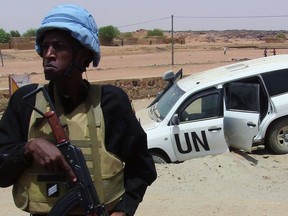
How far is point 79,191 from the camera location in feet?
6.10

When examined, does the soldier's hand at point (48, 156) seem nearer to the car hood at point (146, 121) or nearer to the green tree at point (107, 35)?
the car hood at point (146, 121)

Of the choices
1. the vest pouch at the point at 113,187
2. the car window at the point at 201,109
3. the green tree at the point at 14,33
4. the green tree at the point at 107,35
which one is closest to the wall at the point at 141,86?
the car window at the point at 201,109

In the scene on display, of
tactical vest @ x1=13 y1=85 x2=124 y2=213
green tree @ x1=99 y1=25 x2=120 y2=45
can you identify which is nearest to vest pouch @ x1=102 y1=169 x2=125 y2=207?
tactical vest @ x1=13 y1=85 x2=124 y2=213

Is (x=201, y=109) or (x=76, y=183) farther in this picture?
(x=201, y=109)

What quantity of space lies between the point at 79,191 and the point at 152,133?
5.36m

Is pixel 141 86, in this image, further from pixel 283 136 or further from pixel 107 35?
pixel 107 35

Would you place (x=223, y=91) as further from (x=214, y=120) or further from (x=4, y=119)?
(x=4, y=119)

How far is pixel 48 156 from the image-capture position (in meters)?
1.84

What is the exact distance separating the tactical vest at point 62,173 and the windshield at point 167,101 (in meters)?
5.45

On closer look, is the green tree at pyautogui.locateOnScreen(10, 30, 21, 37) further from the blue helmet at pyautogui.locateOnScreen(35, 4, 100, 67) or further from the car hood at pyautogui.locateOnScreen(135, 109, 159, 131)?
the blue helmet at pyautogui.locateOnScreen(35, 4, 100, 67)

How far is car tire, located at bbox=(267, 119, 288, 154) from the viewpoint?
7.75 metres

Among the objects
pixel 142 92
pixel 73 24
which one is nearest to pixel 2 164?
pixel 73 24

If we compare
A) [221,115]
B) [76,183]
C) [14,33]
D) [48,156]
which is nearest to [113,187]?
[76,183]

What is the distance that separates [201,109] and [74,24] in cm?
564
